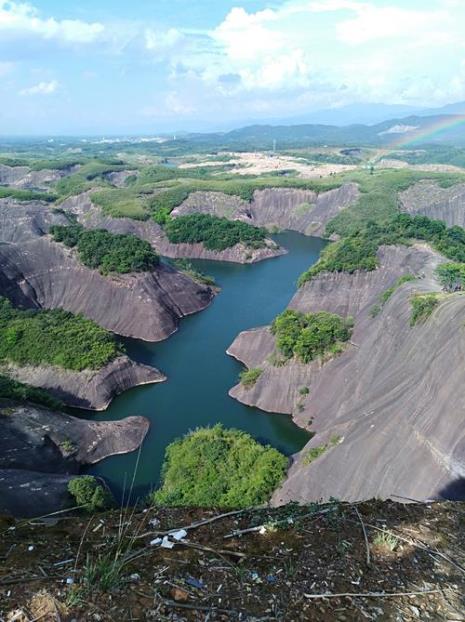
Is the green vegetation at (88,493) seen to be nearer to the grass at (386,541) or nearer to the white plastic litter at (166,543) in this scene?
the white plastic litter at (166,543)

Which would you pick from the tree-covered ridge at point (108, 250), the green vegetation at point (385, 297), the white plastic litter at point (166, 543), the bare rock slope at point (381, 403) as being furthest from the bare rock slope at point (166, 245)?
the white plastic litter at point (166, 543)

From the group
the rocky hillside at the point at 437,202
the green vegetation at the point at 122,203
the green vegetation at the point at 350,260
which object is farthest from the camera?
the rocky hillside at the point at 437,202

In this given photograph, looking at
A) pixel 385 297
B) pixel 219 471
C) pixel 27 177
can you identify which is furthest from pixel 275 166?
pixel 219 471

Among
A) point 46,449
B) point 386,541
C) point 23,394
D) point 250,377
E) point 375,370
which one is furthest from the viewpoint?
point 250,377

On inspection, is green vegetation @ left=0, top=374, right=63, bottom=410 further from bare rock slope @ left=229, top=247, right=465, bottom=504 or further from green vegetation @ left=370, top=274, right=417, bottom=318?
green vegetation @ left=370, top=274, right=417, bottom=318

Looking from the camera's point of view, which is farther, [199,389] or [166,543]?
[199,389]

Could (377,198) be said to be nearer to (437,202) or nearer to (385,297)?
(437,202)

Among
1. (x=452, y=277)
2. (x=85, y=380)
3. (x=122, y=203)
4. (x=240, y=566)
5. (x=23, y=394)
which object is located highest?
(x=240, y=566)
